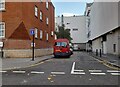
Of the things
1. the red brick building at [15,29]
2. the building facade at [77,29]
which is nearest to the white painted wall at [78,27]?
the building facade at [77,29]

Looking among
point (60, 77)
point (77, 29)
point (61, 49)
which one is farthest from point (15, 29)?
point (77, 29)

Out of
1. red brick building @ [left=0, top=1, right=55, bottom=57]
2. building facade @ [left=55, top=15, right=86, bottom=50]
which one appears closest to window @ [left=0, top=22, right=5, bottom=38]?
red brick building @ [left=0, top=1, right=55, bottom=57]

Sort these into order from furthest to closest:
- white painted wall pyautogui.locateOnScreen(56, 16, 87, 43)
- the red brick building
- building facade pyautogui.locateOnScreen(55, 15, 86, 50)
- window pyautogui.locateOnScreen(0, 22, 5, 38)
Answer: white painted wall pyautogui.locateOnScreen(56, 16, 87, 43) < building facade pyautogui.locateOnScreen(55, 15, 86, 50) < window pyautogui.locateOnScreen(0, 22, 5, 38) < the red brick building

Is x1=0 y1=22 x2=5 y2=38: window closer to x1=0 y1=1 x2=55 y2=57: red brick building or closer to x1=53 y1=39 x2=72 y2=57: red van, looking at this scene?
x1=0 y1=1 x2=55 y2=57: red brick building

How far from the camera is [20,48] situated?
1061 inches

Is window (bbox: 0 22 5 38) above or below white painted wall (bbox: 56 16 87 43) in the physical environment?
below

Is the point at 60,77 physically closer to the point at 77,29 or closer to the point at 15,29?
the point at 15,29

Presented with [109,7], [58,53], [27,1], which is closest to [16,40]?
[27,1]

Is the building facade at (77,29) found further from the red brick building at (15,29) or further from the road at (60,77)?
the road at (60,77)

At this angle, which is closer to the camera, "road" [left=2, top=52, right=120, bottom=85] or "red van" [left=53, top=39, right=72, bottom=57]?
"road" [left=2, top=52, right=120, bottom=85]

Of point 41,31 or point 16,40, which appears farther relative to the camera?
point 41,31

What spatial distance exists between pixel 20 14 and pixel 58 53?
7364mm

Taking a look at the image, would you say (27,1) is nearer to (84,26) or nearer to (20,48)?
(20,48)

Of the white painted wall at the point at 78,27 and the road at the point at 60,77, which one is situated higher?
the white painted wall at the point at 78,27
